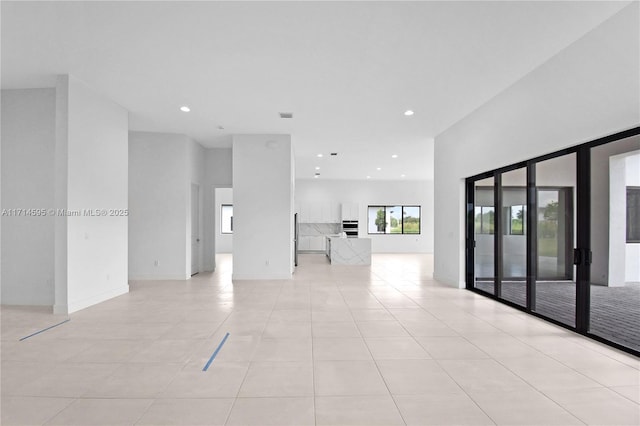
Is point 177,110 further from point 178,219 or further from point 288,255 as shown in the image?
point 288,255

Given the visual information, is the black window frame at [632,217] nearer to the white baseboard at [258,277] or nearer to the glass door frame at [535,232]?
the glass door frame at [535,232]

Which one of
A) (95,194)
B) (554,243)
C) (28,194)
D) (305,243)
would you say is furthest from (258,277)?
(305,243)

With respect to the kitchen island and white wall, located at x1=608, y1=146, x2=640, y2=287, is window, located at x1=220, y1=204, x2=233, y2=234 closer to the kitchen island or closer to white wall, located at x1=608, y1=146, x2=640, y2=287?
the kitchen island

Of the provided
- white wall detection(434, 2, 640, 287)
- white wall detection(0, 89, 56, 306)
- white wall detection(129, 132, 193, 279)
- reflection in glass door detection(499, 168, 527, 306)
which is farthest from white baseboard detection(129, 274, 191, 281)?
reflection in glass door detection(499, 168, 527, 306)

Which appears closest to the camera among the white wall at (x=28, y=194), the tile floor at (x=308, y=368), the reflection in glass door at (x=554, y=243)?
the tile floor at (x=308, y=368)

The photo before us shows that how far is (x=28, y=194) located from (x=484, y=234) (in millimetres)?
7755

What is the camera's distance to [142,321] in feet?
14.4

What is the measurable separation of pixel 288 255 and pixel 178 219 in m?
2.67

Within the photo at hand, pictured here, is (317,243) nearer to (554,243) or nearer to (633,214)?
(554,243)

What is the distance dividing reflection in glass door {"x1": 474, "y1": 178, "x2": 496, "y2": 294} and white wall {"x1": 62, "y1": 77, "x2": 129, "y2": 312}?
660 cm

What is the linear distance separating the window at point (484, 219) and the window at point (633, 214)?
2324 mm

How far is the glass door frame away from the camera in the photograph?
374cm

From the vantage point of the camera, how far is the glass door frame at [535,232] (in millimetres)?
3736

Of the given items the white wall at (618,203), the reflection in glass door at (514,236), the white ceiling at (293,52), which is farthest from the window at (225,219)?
the white wall at (618,203)
